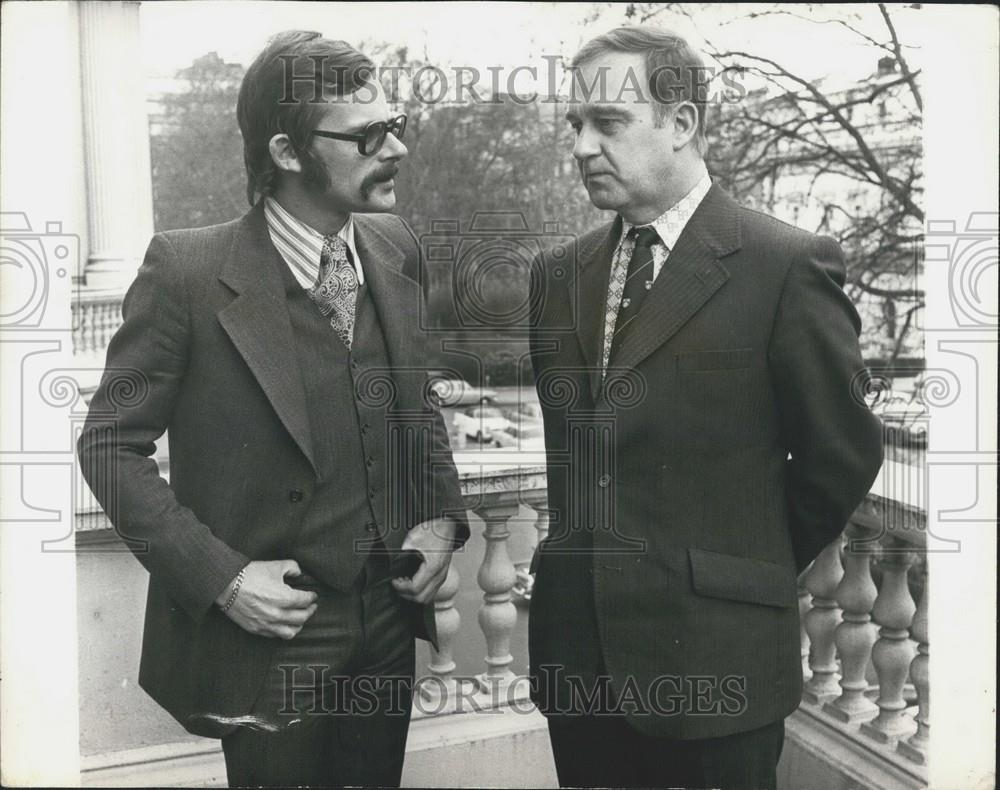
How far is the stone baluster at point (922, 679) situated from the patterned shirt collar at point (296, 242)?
5.51 feet

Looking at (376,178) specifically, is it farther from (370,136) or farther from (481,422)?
(481,422)

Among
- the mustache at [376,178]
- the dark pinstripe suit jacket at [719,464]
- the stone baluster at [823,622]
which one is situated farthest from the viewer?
the stone baluster at [823,622]

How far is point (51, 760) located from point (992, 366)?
2.50m

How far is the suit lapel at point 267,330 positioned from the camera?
2201 mm

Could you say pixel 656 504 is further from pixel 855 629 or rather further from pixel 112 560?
pixel 112 560

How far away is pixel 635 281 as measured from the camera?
2254 mm

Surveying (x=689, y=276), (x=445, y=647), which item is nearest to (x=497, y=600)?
(x=445, y=647)

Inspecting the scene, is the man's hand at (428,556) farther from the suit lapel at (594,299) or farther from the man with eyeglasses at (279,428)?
the suit lapel at (594,299)

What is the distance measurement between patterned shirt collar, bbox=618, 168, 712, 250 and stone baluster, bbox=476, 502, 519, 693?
2.82 ft

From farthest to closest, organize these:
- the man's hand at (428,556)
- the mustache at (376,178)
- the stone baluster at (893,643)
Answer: the stone baluster at (893,643) → the man's hand at (428,556) → the mustache at (376,178)

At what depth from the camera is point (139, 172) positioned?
2.43 m

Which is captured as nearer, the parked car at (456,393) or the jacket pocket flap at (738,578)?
the jacket pocket flap at (738,578)

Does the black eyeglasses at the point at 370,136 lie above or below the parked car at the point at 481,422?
above

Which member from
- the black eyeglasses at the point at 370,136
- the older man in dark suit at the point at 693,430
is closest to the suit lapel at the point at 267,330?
the black eyeglasses at the point at 370,136
